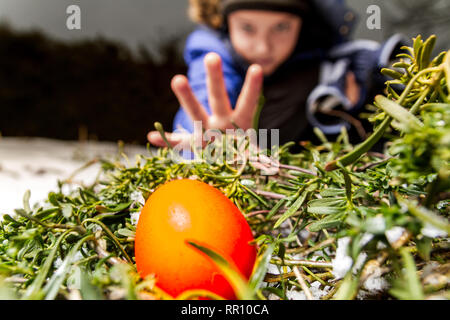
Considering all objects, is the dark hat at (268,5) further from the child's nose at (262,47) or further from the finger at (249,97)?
the finger at (249,97)

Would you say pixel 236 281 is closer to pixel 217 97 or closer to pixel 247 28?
pixel 217 97

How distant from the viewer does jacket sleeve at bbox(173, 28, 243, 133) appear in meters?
1.35

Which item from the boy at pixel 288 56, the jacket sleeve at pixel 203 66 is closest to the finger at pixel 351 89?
the boy at pixel 288 56

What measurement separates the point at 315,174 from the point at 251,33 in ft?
3.62

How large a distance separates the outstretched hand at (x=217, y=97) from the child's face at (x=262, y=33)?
644 mm

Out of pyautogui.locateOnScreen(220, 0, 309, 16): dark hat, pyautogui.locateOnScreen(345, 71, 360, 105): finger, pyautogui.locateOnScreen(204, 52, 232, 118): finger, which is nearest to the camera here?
pyautogui.locateOnScreen(204, 52, 232, 118): finger

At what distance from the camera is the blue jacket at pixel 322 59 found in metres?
1.33

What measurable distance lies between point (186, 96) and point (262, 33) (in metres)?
0.75

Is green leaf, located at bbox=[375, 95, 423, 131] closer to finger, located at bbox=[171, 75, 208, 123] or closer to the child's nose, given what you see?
finger, located at bbox=[171, 75, 208, 123]

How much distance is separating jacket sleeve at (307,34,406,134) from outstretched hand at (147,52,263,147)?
584 mm

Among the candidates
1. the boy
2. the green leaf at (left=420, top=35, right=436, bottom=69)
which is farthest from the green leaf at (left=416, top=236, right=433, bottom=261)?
the boy

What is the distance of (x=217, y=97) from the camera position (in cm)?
69
